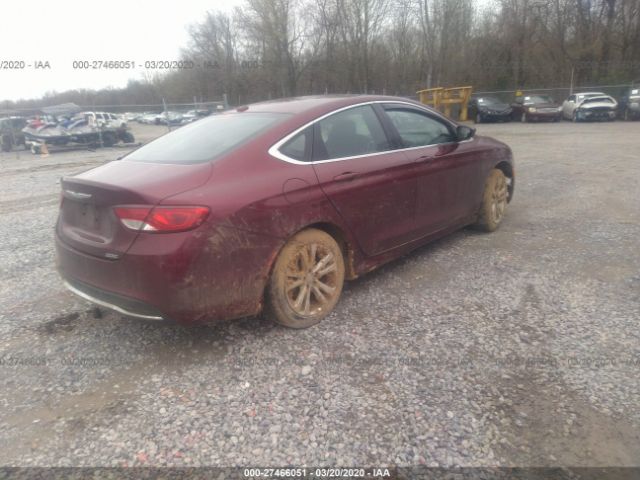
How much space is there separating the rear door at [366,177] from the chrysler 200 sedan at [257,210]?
1 centimetres

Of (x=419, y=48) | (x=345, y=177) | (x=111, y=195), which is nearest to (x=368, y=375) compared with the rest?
(x=345, y=177)

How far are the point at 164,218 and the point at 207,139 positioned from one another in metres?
0.96

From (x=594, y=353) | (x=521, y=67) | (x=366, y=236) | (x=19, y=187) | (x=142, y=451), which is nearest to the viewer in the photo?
(x=142, y=451)

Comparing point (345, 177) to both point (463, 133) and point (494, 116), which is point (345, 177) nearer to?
point (463, 133)

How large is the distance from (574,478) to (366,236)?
6.56 ft

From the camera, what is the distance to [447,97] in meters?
22.3

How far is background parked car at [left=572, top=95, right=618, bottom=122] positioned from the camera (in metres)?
20.9

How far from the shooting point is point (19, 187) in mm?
9812

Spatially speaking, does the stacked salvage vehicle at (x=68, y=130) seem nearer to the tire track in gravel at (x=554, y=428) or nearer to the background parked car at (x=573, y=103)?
the tire track in gravel at (x=554, y=428)

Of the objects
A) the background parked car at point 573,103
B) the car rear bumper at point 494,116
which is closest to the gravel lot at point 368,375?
the background parked car at point 573,103

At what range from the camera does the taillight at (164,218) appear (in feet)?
8.04

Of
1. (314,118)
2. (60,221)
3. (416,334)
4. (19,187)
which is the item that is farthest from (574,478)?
(19,187)

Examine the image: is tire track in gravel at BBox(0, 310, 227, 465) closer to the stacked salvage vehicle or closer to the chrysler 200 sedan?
the chrysler 200 sedan

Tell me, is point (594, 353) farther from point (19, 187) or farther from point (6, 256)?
point (19, 187)
